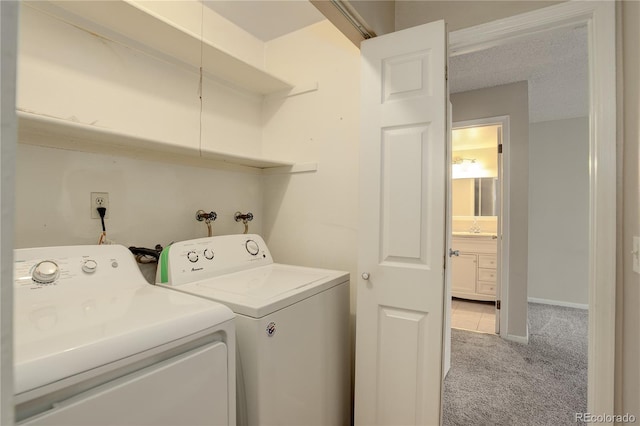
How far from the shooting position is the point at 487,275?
13.2 ft

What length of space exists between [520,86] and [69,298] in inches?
148

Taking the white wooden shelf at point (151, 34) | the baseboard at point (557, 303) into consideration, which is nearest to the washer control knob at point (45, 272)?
the white wooden shelf at point (151, 34)

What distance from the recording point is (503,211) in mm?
2988

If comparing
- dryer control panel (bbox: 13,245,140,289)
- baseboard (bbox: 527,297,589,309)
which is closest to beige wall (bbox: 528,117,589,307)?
baseboard (bbox: 527,297,589,309)

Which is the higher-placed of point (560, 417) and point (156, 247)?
point (156, 247)

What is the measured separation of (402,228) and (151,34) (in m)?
1.53

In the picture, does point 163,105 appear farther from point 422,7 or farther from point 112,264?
point 422,7

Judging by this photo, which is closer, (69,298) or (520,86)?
(69,298)

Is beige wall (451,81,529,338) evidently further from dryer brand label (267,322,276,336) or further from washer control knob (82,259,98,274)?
washer control knob (82,259,98,274)

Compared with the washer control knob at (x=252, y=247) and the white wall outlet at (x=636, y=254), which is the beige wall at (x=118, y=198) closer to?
the washer control knob at (x=252, y=247)

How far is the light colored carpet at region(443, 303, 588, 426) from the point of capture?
1870mm

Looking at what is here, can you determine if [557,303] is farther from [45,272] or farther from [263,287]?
[45,272]

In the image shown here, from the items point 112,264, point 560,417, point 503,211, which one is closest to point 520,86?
point 503,211

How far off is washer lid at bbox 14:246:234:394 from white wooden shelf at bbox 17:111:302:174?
1.48 feet
